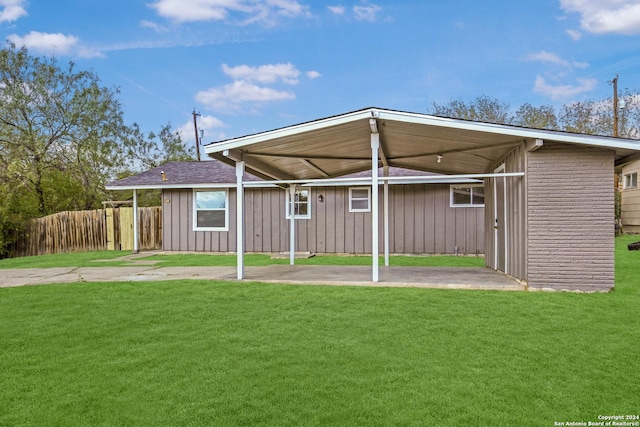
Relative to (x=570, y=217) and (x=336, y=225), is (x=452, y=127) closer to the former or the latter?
(x=570, y=217)

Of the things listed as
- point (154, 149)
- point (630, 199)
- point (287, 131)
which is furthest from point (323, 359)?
point (154, 149)

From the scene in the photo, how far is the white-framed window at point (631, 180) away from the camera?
57.4ft

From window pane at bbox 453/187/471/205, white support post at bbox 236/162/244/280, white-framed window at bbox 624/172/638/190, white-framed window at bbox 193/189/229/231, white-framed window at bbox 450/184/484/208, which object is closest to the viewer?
white support post at bbox 236/162/244/280

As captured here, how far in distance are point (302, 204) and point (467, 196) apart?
463 centimetres

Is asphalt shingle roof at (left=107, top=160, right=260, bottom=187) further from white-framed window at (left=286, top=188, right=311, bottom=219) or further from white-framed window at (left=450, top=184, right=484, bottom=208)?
white-framed window at (left=450, top=184, right=484, bottom=208)

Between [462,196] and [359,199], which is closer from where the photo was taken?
[462,196]

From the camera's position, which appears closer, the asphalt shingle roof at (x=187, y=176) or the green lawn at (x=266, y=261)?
the green lawn at (x=266, y=261)

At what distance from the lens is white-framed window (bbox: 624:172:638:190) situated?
1750 centimetres

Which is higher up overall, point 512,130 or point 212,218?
point 512,130

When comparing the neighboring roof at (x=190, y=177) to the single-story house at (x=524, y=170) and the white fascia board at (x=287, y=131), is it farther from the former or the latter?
the white fascia board at (x=287, y=131)

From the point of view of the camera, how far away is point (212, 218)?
44.4ft

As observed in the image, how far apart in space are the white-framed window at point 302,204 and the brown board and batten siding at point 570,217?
741cm

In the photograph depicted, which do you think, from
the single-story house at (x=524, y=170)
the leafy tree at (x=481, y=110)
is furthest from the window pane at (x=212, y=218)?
the leafy tree at (x=481, y=110)

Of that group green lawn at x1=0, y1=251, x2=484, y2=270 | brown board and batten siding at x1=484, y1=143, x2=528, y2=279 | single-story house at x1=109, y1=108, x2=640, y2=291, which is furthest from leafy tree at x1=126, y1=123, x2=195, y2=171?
brown board and batten siding at x1=484, y1=143, x2=528, y2=279
